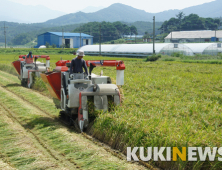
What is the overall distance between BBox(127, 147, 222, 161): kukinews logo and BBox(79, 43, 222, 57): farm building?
119 ft

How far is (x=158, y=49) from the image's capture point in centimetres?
4272

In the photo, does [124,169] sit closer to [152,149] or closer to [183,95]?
[152,149]

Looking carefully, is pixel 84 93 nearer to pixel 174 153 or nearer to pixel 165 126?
pixel 165 126

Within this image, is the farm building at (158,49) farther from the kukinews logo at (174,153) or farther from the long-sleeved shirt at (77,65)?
the kukinews logo at (174,153)

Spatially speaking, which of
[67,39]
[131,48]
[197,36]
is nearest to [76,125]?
[131,48]

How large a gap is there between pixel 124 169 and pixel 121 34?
12466 cm

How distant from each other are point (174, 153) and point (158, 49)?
38748mm

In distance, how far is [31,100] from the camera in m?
11.5

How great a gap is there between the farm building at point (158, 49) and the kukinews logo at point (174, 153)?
36237 millimetres

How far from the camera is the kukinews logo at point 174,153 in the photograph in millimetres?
4676

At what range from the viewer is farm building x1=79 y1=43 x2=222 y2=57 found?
40875 mm

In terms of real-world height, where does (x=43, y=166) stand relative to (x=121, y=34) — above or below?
below

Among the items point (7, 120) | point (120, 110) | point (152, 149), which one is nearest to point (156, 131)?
point (152, 149)

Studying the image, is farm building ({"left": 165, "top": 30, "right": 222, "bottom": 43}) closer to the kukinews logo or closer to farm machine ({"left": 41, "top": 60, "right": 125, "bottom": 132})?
farm machine ({"left": 41, "top": 60, "right": 125, "bottom": 132})
